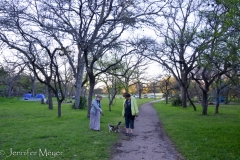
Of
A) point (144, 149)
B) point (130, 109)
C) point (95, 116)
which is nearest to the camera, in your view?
point (144, 149)

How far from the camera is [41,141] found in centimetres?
755

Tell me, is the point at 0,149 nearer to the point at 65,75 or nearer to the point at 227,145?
the point at 227,145

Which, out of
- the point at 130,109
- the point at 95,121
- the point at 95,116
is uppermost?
the point at 130,109

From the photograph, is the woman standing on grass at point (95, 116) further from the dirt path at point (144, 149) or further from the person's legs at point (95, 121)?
the dirt path at point (144, 149)

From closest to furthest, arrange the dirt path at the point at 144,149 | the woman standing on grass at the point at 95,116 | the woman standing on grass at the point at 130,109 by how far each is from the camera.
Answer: the dirt path at the point at 144,149 < the woman standing on grass at the point at 130,109 < the woman standing on grass at the point at 95,116

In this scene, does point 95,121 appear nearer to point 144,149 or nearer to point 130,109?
point 130,109

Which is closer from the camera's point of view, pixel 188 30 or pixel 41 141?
pixel 41 141

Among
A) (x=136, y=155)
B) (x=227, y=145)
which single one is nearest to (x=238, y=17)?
(x=227, y=145)

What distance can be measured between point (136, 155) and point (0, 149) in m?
3.64

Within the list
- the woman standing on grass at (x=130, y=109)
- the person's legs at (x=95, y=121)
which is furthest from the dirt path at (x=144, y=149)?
the person's legs at (x=95, y=121)

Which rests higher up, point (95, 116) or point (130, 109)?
point (130, 109)

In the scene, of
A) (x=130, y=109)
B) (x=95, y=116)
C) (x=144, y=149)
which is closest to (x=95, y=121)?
(x=95, y=116)

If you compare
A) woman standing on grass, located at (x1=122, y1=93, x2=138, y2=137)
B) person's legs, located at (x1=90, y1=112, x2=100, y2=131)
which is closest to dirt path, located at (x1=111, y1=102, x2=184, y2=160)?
woman standing on grass, located at (x1=122, y1=93, x2=138, y2=137)

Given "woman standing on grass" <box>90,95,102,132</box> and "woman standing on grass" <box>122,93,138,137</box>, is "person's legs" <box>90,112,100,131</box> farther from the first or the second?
"woman standing on grass" <box>122,93,138,137</box>
